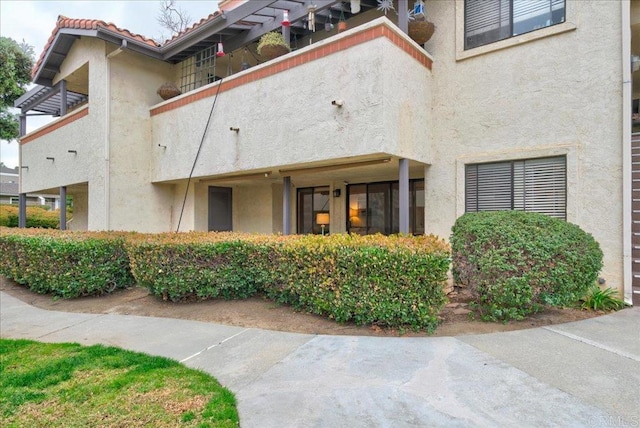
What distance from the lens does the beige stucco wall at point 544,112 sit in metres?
6.04

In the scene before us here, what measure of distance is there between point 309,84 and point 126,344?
18.8ft

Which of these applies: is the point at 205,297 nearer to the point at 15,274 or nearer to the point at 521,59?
the point at 15,274

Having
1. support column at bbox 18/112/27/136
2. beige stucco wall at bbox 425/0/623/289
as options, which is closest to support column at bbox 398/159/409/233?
beige stucco wall at bbox 425/0/623/289

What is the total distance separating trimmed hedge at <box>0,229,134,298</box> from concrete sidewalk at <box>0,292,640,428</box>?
71.9 inches

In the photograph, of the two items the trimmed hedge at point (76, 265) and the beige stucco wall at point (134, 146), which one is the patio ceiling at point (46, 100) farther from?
Answer: the trimmed hedge at point (76, 265)

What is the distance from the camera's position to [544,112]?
6.64 m

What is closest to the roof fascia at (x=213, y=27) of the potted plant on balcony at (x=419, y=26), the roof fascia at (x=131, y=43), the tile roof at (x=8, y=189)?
the roof fascia at (x=131, y=43)

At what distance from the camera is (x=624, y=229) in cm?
588

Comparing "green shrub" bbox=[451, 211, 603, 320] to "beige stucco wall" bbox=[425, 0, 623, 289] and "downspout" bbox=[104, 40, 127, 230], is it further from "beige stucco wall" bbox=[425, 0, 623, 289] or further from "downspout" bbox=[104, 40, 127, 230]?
"downspout" bbox=[104, 40, 127, 230]

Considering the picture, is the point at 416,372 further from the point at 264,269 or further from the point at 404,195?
the point at 404,195

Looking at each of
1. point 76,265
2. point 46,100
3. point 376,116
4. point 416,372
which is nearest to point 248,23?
point 376,116

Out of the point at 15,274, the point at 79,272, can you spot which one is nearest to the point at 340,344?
the point at 79,272

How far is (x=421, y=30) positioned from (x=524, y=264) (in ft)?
17.5

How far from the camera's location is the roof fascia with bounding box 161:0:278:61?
27.6ft
